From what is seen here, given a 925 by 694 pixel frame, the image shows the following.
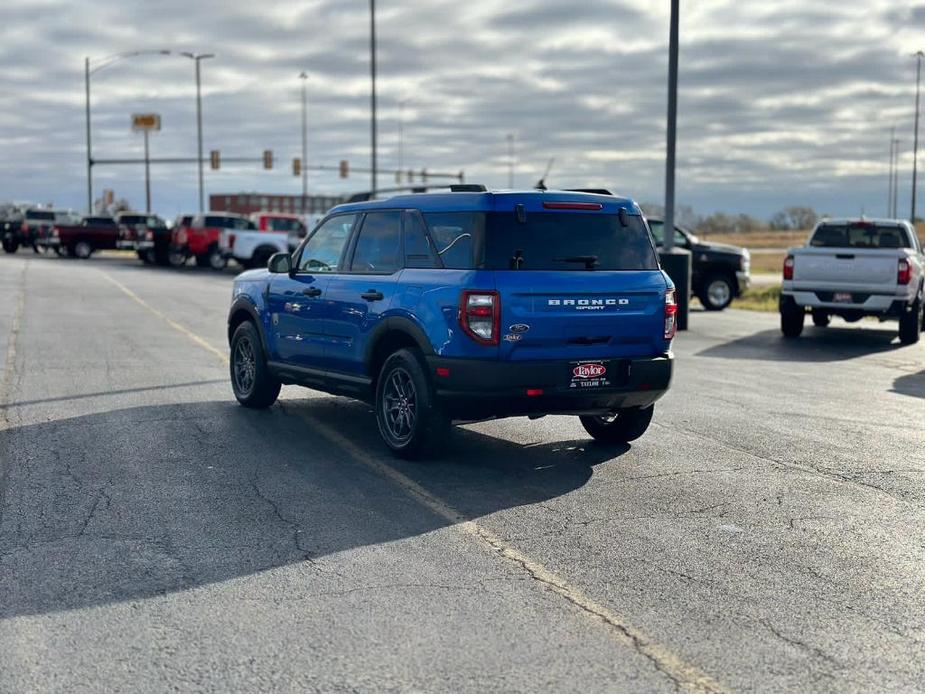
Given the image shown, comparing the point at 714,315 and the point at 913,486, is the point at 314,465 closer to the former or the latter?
the point at 913,486

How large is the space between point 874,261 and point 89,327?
1238cm

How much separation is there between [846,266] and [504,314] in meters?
12.3

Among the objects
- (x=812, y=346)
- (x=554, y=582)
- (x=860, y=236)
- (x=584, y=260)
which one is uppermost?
(x=860, y=236)

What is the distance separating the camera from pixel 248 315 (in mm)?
11570

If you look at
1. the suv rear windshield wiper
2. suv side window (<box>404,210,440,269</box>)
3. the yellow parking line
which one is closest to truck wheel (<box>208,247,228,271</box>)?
the yellow parking line

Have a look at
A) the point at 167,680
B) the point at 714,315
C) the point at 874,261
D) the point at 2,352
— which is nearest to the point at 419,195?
the point at 167,680

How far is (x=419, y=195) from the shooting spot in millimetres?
9289

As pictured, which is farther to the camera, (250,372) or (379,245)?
(250,372)

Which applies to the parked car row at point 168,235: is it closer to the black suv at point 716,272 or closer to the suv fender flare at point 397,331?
the black suv at point 716,272

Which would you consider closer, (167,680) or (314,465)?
(167,680)

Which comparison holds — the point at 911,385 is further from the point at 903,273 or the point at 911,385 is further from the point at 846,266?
the point at 846,266

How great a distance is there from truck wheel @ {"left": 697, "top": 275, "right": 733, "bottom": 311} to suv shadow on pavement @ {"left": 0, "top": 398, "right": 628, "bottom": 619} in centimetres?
1745

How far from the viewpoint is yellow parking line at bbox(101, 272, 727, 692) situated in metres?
4.63

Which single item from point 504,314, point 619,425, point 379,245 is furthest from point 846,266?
point 504,314
